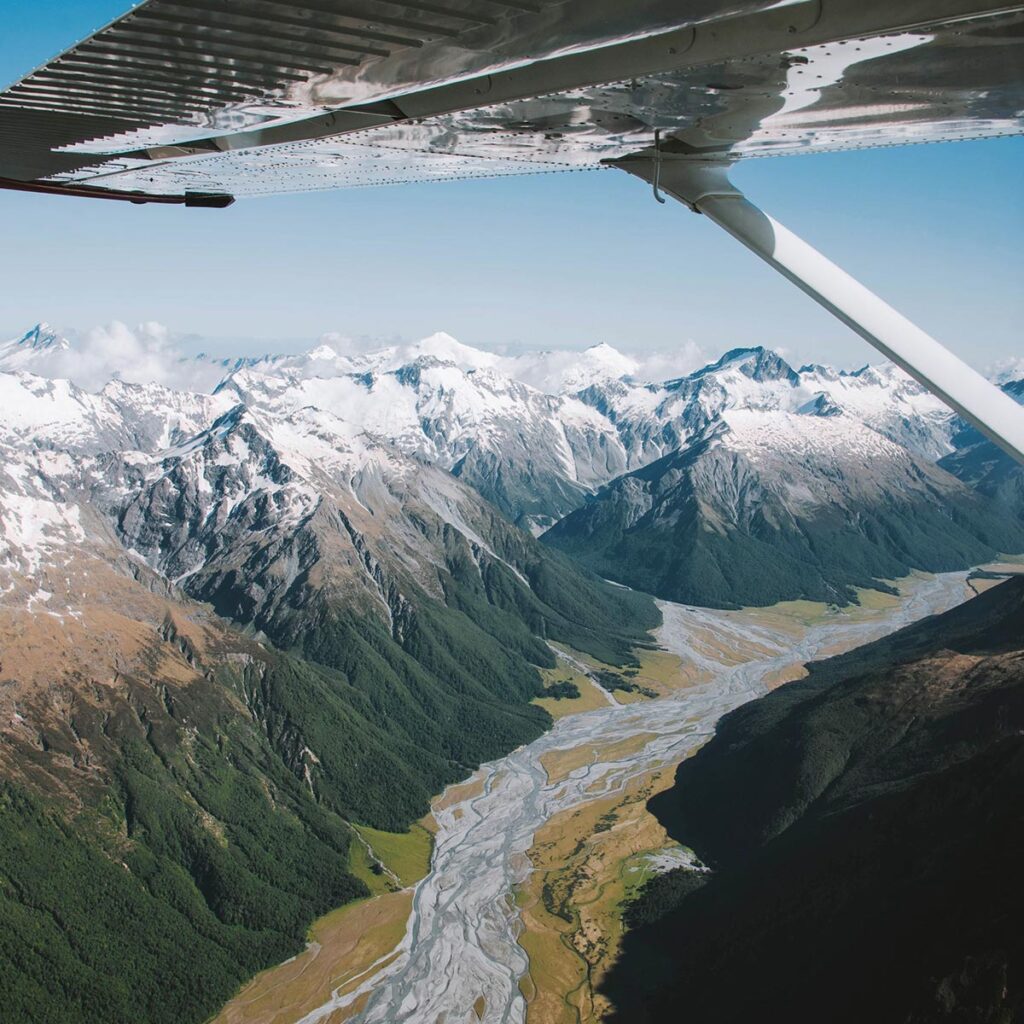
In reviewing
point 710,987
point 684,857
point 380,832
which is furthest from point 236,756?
point 710,987

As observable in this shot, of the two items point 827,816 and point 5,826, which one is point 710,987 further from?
point 5,826

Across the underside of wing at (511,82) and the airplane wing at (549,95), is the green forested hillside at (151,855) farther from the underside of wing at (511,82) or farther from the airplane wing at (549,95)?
the underside of wing at (511,82)

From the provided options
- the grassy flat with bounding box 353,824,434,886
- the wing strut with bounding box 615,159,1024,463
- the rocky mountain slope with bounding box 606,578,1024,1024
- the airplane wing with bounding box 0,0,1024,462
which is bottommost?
the grassy flat with bounding box 353,824,434,886

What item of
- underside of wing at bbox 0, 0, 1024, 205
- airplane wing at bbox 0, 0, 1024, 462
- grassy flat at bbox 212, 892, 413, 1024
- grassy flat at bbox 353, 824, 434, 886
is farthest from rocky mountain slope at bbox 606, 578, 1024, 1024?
underside of wing at bbox 0, 0, 1024, 205

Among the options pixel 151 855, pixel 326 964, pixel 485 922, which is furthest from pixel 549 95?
pixel 151 855

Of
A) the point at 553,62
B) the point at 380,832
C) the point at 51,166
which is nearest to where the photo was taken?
the point at 553,62

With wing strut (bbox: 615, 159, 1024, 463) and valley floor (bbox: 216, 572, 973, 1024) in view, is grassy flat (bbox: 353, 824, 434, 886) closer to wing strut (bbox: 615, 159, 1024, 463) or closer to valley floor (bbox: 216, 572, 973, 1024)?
valley floor (bbox: 216, 572, 973, 1024)

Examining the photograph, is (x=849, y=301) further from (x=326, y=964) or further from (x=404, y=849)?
(x=404, y=849)
